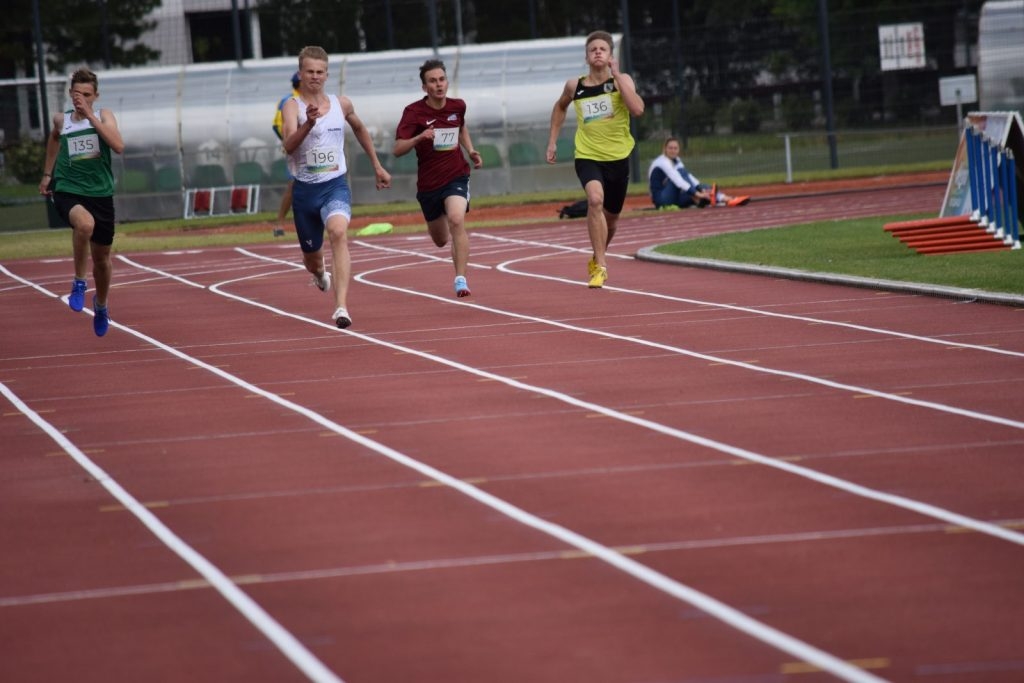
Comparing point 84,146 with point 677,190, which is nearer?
point 84,146

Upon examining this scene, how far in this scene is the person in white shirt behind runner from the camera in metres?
12.4

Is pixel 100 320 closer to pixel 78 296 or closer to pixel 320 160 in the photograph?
pixel 78 296

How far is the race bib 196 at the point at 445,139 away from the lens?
557 inches

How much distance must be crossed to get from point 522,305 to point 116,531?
26.2 ft

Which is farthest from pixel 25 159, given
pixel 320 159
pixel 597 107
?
pixel 320 159

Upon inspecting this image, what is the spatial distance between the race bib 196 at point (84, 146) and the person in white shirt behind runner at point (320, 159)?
60.8 inches

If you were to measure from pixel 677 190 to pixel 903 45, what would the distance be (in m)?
13.3

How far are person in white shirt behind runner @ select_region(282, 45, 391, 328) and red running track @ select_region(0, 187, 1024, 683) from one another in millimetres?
694

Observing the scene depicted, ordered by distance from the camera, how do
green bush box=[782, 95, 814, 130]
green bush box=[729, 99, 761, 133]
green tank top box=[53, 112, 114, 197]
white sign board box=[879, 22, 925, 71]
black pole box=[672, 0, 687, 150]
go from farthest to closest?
green bush box=[782, 95, 814, 130] < black pole box=[672, 0, 687, 150] < green bush box=[729, 99, 761, 133] < white sign board box=[879, 22, 925, 71] < green tank top box=[53, 112, 114, 197]

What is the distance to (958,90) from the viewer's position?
118 feet

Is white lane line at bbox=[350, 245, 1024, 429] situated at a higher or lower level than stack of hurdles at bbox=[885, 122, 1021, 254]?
lower

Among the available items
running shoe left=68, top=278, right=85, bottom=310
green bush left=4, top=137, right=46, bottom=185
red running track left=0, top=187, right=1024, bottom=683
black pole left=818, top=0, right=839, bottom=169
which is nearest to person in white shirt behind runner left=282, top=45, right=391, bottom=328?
red running track left=0, top=187, right=1024, bottom=683

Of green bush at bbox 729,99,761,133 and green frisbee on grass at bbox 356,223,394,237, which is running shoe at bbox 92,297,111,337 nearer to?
green frisbee on grass at bbox 356,223,394,237

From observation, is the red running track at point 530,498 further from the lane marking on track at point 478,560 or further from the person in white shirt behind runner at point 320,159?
the person in white shirt behind runner at point 320,159
